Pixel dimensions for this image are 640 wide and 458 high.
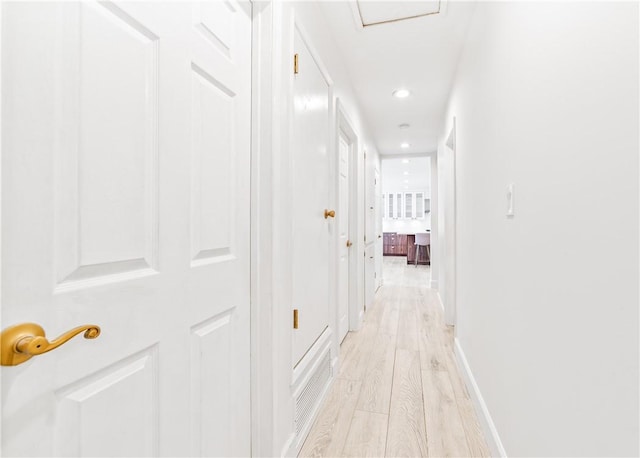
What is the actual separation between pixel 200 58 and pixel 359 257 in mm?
2597

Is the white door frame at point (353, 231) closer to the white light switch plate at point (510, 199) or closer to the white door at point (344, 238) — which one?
the white door at point (344, 238)

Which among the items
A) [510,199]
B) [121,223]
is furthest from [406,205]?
[121,223]

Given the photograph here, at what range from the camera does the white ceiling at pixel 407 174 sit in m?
7.25

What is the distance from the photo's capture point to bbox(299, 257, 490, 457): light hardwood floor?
155 cm

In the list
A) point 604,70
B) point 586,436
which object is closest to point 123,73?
point 604,70

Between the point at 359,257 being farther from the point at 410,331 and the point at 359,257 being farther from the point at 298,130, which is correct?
the point at 298,130

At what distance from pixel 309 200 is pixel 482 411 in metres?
1.43

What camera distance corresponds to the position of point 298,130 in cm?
154

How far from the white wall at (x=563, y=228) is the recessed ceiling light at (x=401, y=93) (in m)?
1.54

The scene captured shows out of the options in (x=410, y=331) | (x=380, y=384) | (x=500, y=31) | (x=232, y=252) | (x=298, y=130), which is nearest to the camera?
(x=232, y=252)

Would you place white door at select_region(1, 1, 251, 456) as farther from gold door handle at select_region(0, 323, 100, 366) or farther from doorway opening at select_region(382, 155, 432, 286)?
doorway opening at select_region(382, 155, 432, 286)

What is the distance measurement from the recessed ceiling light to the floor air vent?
8.40ft

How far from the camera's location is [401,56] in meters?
2.53

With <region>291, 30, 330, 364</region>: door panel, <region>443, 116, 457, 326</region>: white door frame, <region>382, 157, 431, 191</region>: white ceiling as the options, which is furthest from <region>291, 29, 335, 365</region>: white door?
<region>382, 157, 431, 191</region>: white ceiling
